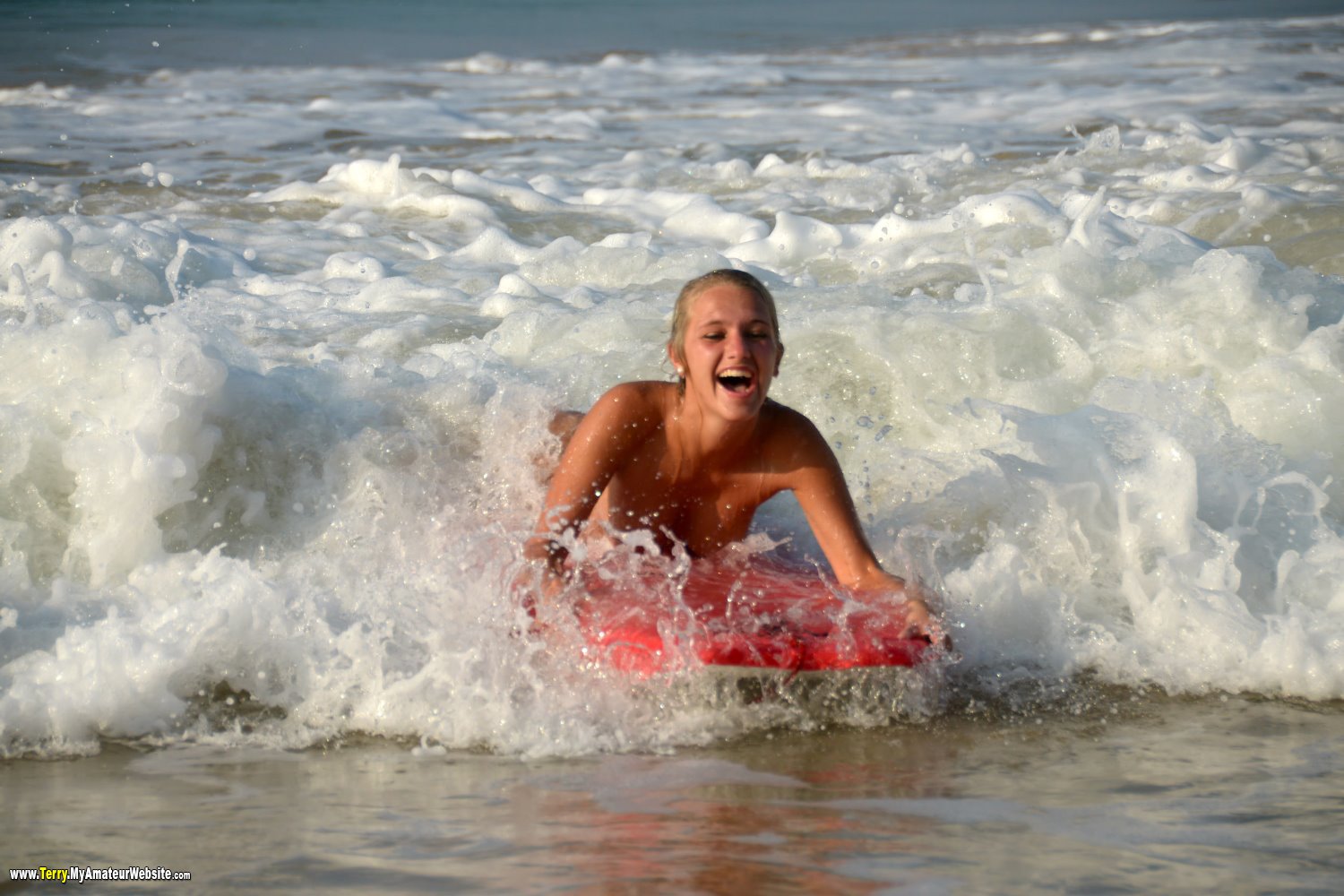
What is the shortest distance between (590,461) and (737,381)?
0.48m

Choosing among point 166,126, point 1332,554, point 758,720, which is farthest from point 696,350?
point 166,126

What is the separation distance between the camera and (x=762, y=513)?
515 cm

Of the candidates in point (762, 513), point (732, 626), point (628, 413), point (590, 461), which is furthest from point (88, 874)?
point (762, 513)

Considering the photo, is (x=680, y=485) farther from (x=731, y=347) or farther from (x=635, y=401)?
(x=731, y=347)

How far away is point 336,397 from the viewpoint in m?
5.30

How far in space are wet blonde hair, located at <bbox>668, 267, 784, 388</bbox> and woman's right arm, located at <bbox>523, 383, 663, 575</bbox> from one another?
0.20 metres

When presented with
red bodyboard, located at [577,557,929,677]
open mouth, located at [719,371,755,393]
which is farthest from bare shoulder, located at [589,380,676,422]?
red bodyboard, located at [577,557,929,677]

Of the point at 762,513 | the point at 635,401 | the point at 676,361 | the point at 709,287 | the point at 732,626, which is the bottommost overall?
the point at 732,626

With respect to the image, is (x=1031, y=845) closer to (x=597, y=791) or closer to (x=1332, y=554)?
(x=597, y=791)

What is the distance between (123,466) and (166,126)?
9024mm

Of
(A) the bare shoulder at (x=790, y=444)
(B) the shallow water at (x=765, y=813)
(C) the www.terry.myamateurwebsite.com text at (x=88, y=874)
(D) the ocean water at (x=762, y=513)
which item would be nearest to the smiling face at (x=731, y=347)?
(A) the bare shoulder at (x=790, y=444)

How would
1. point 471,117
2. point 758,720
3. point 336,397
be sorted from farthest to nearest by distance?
point 471,117
point 336,397
point 758,720

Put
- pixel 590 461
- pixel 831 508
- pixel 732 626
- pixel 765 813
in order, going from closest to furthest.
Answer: pixel 765 813
pixel 732 626
pixel 590 461
pixel 831 508

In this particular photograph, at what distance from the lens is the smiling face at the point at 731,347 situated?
4055 millimetres
